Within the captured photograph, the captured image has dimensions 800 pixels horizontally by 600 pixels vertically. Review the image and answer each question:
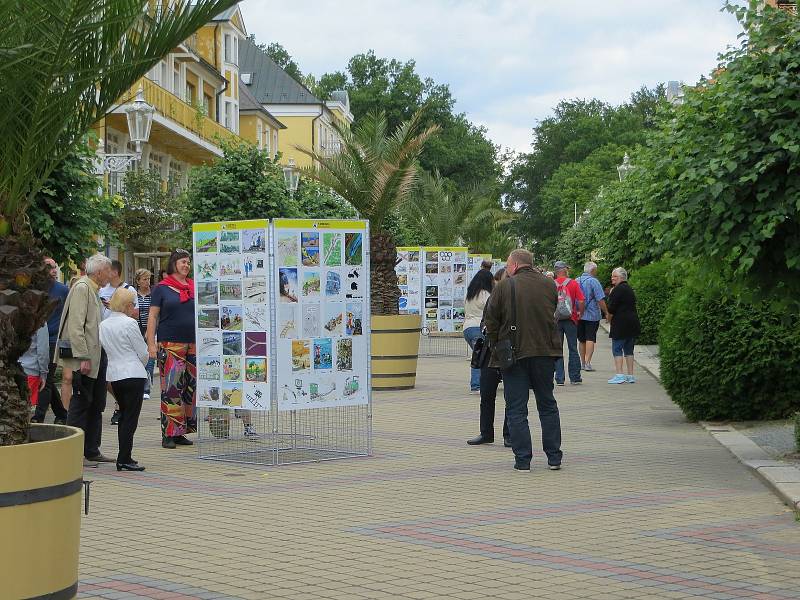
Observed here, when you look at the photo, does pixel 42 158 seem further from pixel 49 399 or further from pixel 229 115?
pixel 229 115

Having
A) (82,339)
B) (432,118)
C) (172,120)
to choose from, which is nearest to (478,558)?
(82,339)

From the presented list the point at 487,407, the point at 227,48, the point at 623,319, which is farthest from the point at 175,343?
the point at 227,48

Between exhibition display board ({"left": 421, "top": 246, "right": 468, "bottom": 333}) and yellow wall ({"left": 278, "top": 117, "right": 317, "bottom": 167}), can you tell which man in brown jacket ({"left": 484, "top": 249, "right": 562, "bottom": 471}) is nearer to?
exhibition display board ({"left": 421, "top": 246, "right": 468, "bottom": 333})

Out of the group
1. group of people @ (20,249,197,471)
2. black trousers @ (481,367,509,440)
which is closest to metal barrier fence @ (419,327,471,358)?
black trousers @ (481,367,509,440)

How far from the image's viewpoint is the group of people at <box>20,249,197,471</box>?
10.7 m

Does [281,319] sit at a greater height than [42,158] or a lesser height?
lesser

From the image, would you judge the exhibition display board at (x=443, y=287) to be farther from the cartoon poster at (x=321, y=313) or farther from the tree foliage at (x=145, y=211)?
the cartoon poster at (x=321, y=313)

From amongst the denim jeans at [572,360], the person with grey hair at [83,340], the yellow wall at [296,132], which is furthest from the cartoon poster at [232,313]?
the yellow wall at [296,132]

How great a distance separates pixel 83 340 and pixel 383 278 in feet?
36.6

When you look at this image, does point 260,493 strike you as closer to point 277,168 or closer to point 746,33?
point 746,33

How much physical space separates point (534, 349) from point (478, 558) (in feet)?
12.4

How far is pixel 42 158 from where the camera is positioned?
562 cm

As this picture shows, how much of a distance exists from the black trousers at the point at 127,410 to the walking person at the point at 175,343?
4.44 ft

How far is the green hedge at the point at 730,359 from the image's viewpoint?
1288 centimetres
